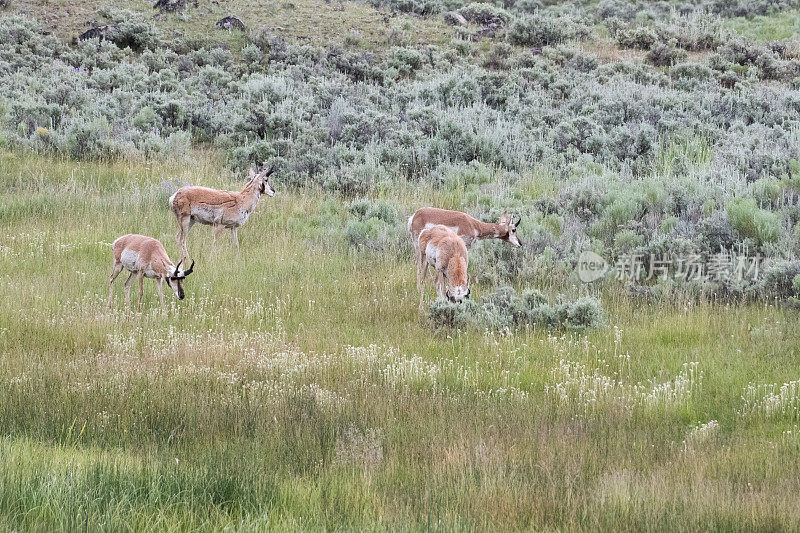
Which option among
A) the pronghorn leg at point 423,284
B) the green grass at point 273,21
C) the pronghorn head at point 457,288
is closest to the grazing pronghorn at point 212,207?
the pronghorn leg at point 423,284

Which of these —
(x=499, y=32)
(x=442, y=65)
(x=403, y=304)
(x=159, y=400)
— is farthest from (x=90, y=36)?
(x=159, y=400)

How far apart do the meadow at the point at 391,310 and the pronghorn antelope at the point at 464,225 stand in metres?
0.41

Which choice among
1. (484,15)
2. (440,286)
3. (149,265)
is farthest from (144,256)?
(484,15)

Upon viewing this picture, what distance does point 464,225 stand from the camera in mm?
12391

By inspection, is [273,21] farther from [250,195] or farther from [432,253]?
[432,253]

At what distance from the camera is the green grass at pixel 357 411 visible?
525cm

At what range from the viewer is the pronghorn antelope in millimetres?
12367

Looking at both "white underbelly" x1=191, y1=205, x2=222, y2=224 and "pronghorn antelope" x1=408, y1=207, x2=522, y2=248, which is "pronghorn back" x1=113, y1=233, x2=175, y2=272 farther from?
"pronghorn antelope" x1=408, y1=207, x2=522, y2=248

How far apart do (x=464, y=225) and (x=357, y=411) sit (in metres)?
5.70

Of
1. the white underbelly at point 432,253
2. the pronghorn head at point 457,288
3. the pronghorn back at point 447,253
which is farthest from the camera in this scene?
the white underbelly at point 432,253

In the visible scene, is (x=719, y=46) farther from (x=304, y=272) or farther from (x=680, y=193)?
(x=304, y=272)

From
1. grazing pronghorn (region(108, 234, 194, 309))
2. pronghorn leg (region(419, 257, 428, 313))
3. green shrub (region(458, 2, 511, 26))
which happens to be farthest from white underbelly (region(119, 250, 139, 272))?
green shrub (region(458, 2, 511, 26))

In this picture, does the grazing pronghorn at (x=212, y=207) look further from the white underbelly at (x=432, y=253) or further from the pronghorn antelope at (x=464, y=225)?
the white underbelly at (x=432, y=253)

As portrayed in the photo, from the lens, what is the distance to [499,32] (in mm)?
33875
